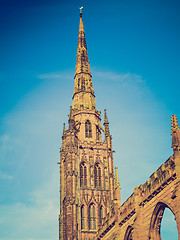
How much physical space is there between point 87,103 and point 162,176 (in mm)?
44505

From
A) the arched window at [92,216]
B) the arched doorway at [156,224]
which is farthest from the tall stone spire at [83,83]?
the arched doorway at [156,224]

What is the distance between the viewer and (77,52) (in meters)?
77.9

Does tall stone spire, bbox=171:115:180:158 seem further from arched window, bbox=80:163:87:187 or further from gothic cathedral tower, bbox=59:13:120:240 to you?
arched window, bbox=80:163:87:187

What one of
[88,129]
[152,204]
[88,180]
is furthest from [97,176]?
[152,204]

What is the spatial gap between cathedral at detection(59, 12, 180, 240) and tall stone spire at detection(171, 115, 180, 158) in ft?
16.8

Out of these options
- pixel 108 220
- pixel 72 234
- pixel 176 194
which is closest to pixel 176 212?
pixel 176 194

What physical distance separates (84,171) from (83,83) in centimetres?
1760

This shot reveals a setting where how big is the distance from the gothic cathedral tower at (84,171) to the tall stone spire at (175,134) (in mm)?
33252

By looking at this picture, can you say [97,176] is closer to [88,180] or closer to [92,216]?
[88,180]

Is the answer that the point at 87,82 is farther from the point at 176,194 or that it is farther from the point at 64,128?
the point at 176,194

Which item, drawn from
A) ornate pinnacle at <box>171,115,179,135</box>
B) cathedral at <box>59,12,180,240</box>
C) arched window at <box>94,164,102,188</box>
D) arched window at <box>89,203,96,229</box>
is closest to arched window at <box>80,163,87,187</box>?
cathedral at <box>59,12,180,240</box>

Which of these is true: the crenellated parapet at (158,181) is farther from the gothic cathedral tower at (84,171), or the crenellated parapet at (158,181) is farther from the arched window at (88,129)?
the arched window at (88,129)

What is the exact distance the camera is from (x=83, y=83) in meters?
73.0

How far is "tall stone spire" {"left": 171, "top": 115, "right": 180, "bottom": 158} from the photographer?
2558cm
